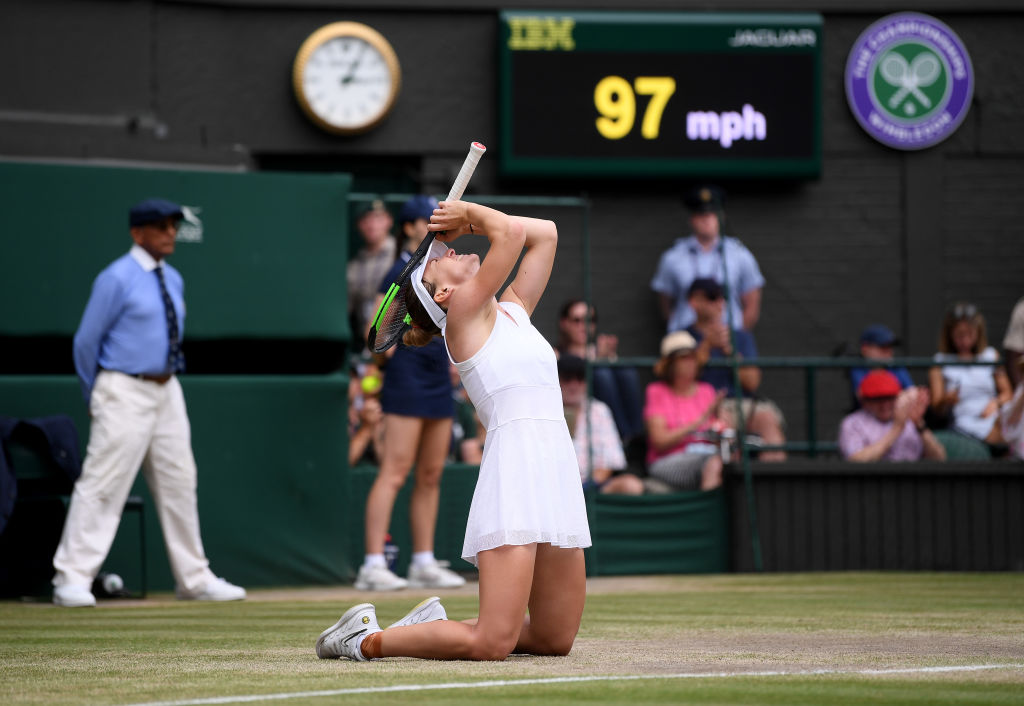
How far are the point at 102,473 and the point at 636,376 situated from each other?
472 centimetres

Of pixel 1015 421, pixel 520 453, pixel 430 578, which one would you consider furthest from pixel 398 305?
pixel 1015 421

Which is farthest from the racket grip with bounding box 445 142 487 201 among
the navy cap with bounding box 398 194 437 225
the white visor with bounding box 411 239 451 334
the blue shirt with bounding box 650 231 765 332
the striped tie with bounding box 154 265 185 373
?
the blue shirt with bounding box 650 231 765 332

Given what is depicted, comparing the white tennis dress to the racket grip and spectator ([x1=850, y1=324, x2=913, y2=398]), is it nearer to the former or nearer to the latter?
the racket grip

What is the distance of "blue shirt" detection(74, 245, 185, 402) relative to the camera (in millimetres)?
9414

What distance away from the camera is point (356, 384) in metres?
11.7

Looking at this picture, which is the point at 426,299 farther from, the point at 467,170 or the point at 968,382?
the point at 968,382

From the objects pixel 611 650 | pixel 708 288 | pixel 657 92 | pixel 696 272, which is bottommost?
pixel 611 650

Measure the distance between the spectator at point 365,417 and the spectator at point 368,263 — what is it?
263 millimetres

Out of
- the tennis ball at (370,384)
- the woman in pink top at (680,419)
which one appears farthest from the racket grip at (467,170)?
the woman in pink top at (680,419)

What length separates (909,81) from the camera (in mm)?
16266

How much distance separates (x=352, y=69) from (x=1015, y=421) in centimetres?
703

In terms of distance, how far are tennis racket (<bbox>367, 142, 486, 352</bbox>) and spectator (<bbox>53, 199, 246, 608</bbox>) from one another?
3599 mm

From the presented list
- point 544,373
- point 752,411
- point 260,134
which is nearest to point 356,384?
point 752,411

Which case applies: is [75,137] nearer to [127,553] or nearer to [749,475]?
[127,553]
